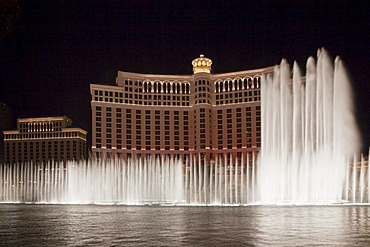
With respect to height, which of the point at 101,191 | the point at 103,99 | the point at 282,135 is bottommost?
the point at 101,191

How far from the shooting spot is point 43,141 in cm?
13838

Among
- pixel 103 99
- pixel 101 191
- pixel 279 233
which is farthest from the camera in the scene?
pixel 103 99

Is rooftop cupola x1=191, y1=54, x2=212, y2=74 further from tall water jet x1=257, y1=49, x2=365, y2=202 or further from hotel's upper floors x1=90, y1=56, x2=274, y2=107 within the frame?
tall water jet x1=257, y1=49, x2=365, y2=202

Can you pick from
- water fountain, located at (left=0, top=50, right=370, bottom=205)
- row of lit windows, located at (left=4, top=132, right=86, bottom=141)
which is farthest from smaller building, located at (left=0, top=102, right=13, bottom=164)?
water fountain, located at (left=0, top=50, right=370, bottom=205)

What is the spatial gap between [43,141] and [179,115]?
46.5 meters

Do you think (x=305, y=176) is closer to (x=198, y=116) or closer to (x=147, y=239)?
(x=147, y=239)

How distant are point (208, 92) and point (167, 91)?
33.0ft

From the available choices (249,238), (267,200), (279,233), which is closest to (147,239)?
(249,238)

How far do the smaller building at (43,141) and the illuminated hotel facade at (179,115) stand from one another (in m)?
31.0

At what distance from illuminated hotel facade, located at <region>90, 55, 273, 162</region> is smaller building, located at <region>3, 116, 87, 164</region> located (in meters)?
31.0

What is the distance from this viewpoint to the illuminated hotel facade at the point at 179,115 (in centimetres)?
10801

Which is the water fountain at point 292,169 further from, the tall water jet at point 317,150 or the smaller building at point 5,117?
the smaller building at point 5,117

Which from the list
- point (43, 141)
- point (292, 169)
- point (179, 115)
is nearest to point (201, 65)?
point (179, 115)

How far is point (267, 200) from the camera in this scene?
4078cm
